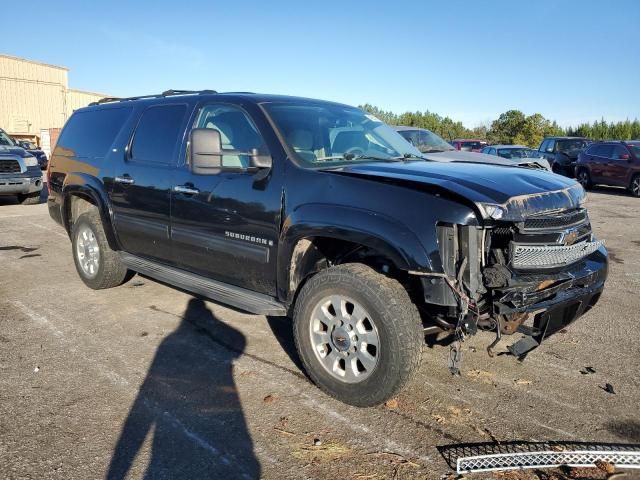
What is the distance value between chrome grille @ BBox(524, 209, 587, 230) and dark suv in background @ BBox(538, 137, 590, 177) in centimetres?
1717

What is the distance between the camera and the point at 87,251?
565 centimetres

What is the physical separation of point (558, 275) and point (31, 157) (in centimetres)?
1281

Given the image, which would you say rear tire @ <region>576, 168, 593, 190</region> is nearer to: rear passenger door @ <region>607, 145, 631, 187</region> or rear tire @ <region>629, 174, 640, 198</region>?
rear passenger door @ <region>607, 145, 631, 187</region>

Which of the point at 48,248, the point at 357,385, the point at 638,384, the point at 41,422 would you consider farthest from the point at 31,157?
the point at 638,384

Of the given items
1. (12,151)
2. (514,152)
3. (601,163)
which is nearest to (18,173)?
(12,151)

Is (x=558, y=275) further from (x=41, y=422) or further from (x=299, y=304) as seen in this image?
(x=41, y=422)

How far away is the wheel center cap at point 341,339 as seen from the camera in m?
3.21

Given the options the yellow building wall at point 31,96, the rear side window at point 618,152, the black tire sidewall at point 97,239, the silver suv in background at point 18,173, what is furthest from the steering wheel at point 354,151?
the yellow building wall at point 31,96

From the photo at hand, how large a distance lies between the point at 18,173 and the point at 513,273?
1228 centimetres

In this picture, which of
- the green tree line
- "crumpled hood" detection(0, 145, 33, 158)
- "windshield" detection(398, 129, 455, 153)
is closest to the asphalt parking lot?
"windshield" detection(398, 129, 455, 153)

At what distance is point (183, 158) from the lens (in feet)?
14.3

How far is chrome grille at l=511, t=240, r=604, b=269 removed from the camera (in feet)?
9.98

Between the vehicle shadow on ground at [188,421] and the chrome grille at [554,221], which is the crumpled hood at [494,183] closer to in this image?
the chrome grille at [554,221]

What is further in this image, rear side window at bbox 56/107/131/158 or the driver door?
rear side window at bbox 56/107/131/158
